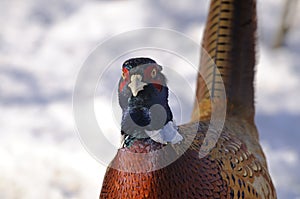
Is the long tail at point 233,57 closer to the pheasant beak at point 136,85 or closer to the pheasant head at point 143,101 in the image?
the pheasant head at point 143,101

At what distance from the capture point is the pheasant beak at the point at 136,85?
222 centimetres

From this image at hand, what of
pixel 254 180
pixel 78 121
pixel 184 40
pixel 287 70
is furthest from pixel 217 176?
pixel 287 70

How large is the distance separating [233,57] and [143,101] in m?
1.29

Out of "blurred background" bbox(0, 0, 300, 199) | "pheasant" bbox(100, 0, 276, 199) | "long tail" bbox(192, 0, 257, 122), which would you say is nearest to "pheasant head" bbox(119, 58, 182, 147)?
"pheasant" bbox(100, 0, 276, 199)

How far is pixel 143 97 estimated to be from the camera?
223 cm

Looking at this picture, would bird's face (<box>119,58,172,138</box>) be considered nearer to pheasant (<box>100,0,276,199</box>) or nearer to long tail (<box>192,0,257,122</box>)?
pheasant (<box>100,0,276,199</box>)

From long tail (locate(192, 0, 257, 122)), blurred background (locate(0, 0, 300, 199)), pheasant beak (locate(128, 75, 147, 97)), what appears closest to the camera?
pheasant beak (locate(128, 75, 147, 97))

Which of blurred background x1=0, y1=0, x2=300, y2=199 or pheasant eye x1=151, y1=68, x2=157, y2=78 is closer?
pheasant eye x1=151, y1=68, x2=157, y2=78

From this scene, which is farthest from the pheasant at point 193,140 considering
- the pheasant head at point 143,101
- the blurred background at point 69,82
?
the blurred background at point 69,82

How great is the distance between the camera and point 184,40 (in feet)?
17.7

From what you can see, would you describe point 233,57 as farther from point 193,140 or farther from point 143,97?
point 143,97

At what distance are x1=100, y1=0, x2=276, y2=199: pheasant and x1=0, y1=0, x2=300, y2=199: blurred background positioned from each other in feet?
1.67

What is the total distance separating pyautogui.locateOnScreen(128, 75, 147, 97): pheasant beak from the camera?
2.22 m

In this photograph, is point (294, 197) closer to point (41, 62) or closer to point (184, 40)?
point (184, 40)
